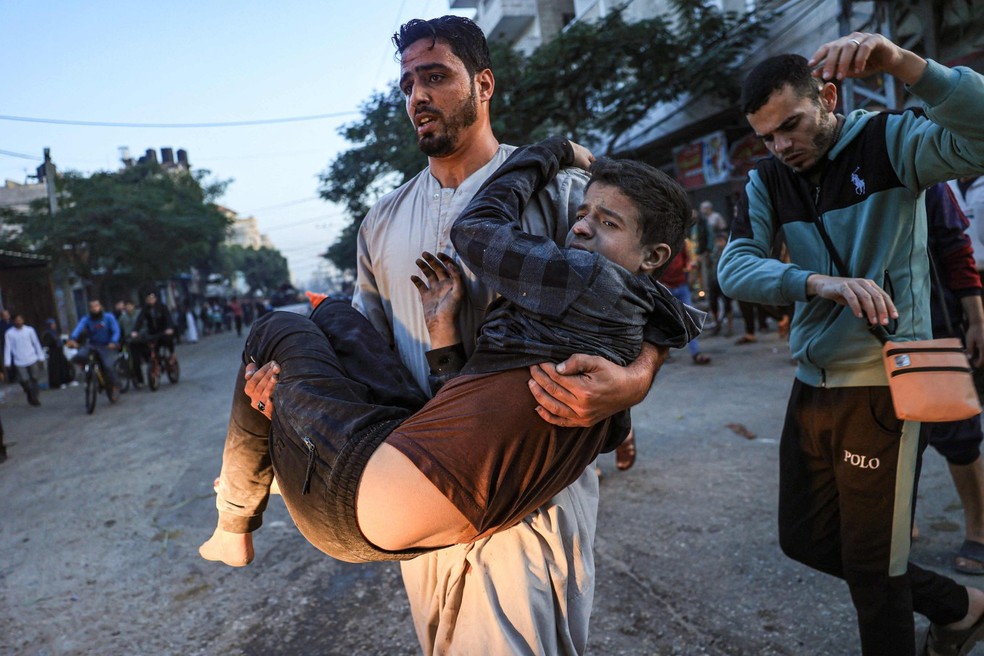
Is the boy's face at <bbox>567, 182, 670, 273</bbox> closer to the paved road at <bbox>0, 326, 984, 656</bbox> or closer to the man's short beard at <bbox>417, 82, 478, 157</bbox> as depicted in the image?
the man's short beard at <bbox>417, 82, 478, 157</bbox>

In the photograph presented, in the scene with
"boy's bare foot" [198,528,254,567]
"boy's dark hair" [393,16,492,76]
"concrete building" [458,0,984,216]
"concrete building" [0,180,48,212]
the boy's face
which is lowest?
"boy's bare foot" [198,528,254,567]

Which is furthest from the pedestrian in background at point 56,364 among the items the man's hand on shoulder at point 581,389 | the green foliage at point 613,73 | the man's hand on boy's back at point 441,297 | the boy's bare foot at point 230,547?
the man's hand on shoulder at point 581,389

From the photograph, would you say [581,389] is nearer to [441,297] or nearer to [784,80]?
[441,297]

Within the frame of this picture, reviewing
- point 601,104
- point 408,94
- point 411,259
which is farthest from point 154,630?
point 601,104

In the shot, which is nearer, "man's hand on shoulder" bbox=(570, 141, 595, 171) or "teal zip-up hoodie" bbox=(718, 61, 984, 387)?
"man's hand on shoulder" bbox=(570, 141, 595, 171)

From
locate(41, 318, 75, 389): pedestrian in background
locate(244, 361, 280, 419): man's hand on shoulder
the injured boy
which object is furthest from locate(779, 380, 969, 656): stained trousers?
locate(41, 318, 75, 389): pedestrian in background

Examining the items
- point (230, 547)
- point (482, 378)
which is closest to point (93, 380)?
point (230, 547)

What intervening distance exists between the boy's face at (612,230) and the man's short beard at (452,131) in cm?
45

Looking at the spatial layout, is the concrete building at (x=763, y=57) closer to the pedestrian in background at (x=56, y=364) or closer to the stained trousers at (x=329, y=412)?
the stained trousers at (x=329, y=412)

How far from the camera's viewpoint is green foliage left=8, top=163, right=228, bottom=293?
844 inches

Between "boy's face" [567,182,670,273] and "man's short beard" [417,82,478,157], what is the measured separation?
17.8 inches

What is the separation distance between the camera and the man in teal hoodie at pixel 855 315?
1.90 m

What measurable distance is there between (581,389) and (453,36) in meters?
1.02

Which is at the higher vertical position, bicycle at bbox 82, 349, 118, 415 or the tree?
the tree
